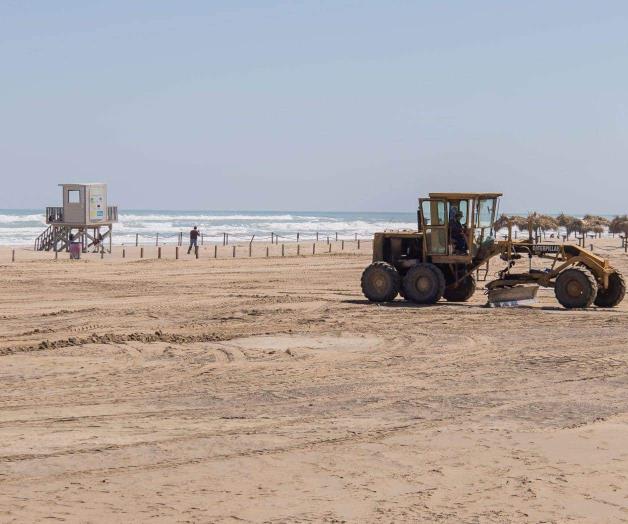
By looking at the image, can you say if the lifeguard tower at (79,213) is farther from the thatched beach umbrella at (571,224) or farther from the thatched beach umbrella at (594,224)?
the thatched beach umbrella at (594,224)

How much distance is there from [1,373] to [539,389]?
6.59 metres

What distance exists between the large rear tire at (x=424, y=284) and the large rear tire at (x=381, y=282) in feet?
→ 0.82

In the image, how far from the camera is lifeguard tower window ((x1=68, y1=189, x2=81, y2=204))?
163ft

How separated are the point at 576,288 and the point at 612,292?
3.32ft

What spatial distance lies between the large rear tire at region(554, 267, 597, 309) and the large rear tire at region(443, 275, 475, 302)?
89.9 inches

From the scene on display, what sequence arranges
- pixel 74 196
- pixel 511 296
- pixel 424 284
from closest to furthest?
pixel 511 296
pixel 424 284
pixel 74 196

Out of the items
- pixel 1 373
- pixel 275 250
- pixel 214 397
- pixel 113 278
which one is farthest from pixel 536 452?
pixel 275 250

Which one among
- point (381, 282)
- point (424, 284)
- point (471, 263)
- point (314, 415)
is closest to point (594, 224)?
point (471, 263)

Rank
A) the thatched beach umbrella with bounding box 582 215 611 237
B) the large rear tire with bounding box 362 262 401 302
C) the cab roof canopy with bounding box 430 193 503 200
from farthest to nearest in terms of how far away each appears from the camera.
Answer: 1. the thatched beach umbrella with bounding box 582 215 611 237
2. the large rear tire with bounding box 362 262 401 302
3. the cab roof canopy with bounding box 430 193 503 200

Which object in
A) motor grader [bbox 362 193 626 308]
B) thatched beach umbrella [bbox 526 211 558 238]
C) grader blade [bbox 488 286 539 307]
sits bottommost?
grader blade [bbox 488 286 539 307]

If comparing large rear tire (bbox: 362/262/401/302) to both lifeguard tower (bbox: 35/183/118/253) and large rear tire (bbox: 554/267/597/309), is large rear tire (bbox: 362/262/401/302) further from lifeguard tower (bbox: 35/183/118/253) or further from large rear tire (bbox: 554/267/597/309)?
lifeguard tower (bbox: 35/183/118/253)

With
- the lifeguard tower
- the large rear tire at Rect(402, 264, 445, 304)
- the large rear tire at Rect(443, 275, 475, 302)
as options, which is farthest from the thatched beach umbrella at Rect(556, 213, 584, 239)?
the large rear tire at Rect(402, 264, 445, 304)

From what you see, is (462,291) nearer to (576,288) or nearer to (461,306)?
(461,306)

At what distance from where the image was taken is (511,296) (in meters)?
22.1
